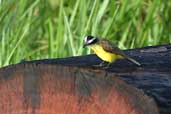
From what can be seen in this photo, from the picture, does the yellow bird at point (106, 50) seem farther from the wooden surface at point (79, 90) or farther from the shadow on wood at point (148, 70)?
the wooden surface at point (79, 90)

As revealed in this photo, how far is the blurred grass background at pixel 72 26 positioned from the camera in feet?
13.2

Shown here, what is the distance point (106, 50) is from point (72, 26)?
5.02ft

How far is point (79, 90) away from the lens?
227 centimetres

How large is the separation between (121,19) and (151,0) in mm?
475

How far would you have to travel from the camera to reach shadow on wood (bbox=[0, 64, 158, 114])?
2184 mm

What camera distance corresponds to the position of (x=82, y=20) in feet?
13.6

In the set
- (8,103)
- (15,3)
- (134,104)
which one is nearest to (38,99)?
(8,103)

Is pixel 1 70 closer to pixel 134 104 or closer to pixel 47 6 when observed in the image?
pixel 134 104

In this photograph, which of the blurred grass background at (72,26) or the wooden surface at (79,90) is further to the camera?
the blurred grass background at (72,26)

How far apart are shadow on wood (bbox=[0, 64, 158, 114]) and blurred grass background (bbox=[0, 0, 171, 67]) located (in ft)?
4.90

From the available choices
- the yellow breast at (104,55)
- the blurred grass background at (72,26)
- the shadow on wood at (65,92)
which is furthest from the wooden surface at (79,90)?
the blurred grass background at (72,26)

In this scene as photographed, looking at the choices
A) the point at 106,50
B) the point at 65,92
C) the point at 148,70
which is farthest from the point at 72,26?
the point at 65,92

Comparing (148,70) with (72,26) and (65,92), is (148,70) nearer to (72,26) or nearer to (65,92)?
(65,92)

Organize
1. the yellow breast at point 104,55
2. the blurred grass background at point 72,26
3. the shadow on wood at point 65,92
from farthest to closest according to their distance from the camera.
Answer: the blurred grass background at point 72,26
the yellow breast at point 104,55
the shadow on wood at point 65,92
